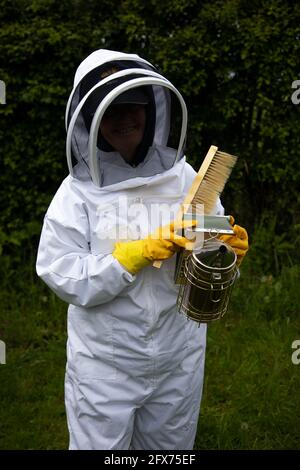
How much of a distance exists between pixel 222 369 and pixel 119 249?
6.08 feet

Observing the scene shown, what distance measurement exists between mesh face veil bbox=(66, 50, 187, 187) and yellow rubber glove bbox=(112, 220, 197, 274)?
0.84 ft

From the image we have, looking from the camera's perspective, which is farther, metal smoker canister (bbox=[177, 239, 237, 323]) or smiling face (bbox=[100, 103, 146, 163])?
smiling face (bbox=[100, 103, 146, 163])

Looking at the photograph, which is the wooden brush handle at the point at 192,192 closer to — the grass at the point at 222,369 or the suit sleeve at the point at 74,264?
the suit sleeve at the point at 74,264

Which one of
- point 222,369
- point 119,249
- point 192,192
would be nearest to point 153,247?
point 119,249

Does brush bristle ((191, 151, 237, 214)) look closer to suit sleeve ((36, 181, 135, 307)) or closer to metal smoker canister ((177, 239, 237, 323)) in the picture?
metal smoker canister ((177, 239, 237, 323))

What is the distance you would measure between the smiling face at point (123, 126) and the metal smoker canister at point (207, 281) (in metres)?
0.51

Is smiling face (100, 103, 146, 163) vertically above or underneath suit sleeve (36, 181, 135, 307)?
above

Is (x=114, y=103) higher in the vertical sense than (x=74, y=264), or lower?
higher

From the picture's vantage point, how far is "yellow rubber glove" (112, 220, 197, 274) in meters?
2.18

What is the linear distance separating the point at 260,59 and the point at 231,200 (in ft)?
3.60

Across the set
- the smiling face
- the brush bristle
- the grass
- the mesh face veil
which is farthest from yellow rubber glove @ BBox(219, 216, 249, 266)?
the grass

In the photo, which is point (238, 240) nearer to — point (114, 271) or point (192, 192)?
point (192, 192)

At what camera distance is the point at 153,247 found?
2.19 m

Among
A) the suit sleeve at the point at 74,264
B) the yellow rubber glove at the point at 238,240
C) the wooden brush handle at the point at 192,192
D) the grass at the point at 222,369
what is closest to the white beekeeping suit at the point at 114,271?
the suit sleeve at the point at 74,264
